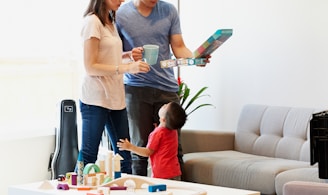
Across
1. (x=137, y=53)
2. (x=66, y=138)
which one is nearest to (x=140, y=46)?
(x=137, y=53)

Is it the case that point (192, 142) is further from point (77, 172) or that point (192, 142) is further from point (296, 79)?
point (77, 172)

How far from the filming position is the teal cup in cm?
380

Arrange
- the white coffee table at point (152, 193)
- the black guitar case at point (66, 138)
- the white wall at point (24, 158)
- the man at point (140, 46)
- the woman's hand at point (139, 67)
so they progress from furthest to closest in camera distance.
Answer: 1. the black guitar case at point (66, 138)
2. the white wall at point (24, 158)
3. the man at point (140, 46)
4. the woman's hand at point (139, 67)
5. the white coffee table at point (152, 193)

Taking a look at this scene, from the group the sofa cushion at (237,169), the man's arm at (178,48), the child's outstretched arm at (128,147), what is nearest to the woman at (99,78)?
the child's outstretched arm at (128,147)

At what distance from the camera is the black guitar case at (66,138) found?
479 cm

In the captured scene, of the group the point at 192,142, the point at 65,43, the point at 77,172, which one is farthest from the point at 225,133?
the point at 77,172

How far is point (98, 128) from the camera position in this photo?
379 cm

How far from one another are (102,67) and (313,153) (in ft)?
4.38

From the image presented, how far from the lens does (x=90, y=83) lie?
382cm

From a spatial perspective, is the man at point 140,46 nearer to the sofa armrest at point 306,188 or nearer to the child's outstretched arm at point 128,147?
the child's outstretched arm at point 128,147

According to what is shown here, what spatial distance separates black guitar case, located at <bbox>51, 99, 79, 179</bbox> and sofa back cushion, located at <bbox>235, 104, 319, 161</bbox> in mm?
1221

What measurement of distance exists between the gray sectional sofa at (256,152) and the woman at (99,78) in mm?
764

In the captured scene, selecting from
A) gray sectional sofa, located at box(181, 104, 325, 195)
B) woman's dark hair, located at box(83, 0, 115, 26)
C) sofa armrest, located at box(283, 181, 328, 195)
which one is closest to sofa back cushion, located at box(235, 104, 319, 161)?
gray sectional sofa, located at box(181, 104, 325, 195)

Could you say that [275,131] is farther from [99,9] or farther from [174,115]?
[99,9]
